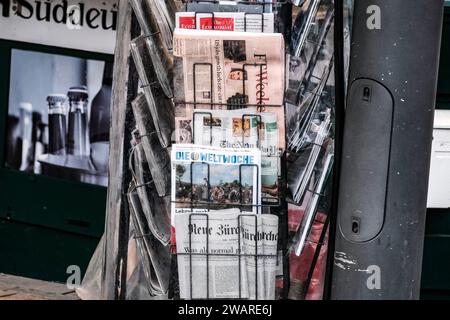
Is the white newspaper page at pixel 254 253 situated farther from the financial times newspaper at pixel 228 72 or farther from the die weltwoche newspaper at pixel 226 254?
the financial times newspaper at pixel 228 72

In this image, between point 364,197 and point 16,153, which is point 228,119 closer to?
point 364,197

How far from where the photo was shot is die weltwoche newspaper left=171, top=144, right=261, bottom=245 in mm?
3633

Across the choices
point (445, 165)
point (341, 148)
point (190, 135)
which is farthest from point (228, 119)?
point (445, 165)

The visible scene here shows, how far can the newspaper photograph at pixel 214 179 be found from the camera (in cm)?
363

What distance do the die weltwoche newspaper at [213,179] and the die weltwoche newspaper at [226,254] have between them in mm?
43

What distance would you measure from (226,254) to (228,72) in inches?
27.2

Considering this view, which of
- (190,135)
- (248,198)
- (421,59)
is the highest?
(421,59)

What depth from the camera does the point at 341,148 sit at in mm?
3463

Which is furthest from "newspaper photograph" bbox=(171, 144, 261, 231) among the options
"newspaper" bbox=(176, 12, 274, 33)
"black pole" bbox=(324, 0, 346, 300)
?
"newspaper" bbox=(176, 12, 274, 33)

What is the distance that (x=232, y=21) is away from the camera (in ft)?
12.0

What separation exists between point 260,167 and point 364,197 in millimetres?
469

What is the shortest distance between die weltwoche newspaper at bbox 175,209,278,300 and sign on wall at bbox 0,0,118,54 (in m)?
2.43

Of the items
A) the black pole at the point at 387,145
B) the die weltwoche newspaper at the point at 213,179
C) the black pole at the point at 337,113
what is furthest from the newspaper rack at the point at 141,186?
the black pole at the point at 387,145

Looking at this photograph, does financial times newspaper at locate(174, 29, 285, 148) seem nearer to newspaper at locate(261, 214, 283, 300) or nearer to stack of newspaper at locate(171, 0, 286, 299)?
stack of newspaper at locate(171, 0, 286, 299)
